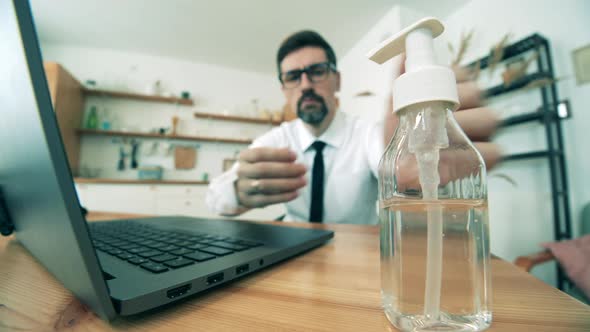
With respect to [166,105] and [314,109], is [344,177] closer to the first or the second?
[314,109]

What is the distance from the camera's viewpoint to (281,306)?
7.4 inches

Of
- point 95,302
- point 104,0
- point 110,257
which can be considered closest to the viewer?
point 95,302

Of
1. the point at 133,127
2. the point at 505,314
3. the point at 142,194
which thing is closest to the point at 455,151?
the point at 505,314

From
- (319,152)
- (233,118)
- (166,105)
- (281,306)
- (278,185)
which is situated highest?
(166,105)

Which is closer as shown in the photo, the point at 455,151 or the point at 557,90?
the point at 455,151

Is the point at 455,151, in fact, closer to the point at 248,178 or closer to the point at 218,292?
the point at 218,292

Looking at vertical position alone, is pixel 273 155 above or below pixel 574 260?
above

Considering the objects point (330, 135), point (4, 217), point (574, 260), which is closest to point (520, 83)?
point (574, 260)

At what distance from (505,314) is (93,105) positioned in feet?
11.9

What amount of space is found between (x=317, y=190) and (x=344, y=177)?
0.59ft

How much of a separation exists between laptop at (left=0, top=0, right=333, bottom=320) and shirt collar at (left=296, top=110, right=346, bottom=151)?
0.90 meters

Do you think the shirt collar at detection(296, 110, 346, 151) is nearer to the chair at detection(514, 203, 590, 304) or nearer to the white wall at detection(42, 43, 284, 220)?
the chair at detection(514, 203, 590, 304)

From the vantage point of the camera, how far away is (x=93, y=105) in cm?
282

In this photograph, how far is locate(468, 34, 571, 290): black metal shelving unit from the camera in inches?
53.7
